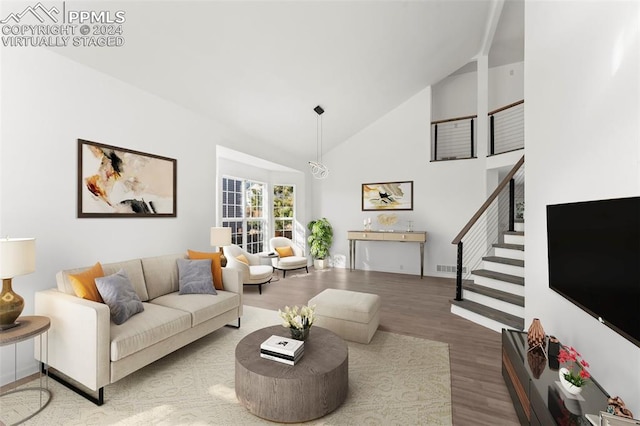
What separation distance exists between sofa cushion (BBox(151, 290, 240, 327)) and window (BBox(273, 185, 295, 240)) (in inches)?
165

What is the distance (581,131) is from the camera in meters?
1.96

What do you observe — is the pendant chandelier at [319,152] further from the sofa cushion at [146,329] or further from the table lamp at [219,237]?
the sofa cushion at [146,329]

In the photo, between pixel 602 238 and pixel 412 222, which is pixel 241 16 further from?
pixel 412 222

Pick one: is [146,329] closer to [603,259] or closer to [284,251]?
[603,259]

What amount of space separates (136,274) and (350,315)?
2.32 metres

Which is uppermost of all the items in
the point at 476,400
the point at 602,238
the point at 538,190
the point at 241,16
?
the point at 241,16

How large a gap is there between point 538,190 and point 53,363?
4455mm

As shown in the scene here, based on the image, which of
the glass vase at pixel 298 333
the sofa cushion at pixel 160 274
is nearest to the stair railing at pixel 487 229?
the glass vase at pixel 298 333

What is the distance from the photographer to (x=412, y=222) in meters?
6.61

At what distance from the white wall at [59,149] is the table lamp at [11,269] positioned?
0.51 meters

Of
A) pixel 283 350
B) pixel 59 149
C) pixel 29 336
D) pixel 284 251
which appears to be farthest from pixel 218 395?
pixel 284 251

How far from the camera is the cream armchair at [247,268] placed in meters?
4.77

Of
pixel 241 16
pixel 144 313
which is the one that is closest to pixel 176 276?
pixel 144 313

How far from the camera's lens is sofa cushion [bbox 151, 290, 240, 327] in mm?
2818
